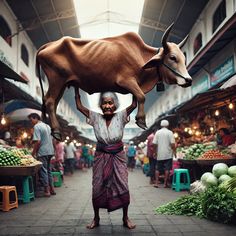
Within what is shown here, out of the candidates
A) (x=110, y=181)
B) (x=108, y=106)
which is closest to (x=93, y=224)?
(x=110, y=181)

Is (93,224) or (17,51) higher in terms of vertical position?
(17,51)

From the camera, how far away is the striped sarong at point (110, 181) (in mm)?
Answer: 4207

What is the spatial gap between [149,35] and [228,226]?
1410cm

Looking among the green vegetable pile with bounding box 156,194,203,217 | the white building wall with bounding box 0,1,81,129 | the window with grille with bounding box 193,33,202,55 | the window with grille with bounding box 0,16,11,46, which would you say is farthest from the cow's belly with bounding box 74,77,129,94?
the window with grille with bounding box 193,33,202,55

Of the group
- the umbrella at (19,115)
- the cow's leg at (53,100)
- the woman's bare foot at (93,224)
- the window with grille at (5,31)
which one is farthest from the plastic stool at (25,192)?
the window with grille at (5,31)

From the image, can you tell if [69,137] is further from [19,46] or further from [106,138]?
[106,138]

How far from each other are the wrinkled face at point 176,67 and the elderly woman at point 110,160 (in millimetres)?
1361

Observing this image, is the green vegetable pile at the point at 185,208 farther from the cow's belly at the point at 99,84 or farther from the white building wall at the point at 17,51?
the white building wall at the point at 17,51

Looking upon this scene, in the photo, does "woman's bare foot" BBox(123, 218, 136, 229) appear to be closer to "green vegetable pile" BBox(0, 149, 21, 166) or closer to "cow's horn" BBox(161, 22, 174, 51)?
"cow's horn" BBox(161, 22, 174, 51)

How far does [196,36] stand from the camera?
1582 cm

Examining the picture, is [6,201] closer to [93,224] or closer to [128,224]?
[93,224]

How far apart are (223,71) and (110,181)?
31.8 ft

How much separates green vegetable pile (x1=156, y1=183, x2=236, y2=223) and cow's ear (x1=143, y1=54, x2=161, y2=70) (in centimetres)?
278

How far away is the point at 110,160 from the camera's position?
4.25 meters
